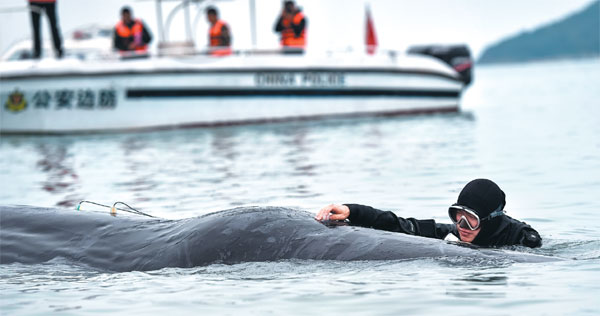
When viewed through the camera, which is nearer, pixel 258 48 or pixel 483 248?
pixel 483 248

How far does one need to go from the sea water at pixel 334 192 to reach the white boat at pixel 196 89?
51 cm

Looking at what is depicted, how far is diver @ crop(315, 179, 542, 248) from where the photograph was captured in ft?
21.6

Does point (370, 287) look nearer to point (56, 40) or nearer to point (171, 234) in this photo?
point (171, 234)

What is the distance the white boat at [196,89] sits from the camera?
20.4 meters

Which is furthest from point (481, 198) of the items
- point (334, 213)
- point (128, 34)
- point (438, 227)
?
point (128, 34)

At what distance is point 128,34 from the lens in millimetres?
21422

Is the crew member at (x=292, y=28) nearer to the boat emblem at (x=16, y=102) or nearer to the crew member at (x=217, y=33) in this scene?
the crew member at (x=217, y=33)

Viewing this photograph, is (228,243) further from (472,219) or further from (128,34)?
(128,34)

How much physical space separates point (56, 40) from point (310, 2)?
6231 millimetres

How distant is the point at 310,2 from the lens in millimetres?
24000

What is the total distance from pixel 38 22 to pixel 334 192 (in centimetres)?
1107

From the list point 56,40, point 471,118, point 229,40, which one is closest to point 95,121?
point 56,40

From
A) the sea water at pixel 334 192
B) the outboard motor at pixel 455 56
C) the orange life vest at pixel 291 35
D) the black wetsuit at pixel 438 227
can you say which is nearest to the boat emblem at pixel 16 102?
the sea water at pixel 334 192

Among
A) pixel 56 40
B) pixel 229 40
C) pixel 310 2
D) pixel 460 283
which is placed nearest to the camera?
pixel 460 283
